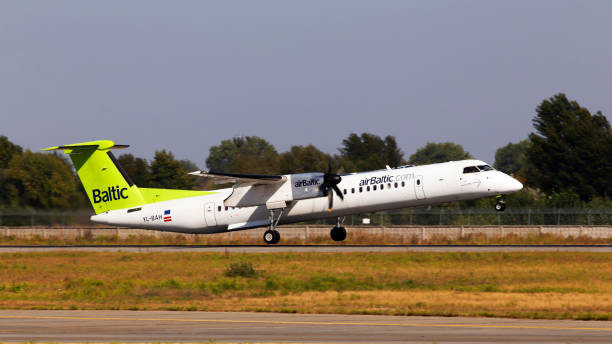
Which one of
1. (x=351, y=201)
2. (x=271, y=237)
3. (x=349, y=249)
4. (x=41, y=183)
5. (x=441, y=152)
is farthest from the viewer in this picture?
(x=441, y=152)

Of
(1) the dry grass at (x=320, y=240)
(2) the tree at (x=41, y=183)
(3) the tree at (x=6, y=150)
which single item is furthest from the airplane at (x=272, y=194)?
(3) the tree at (x=6, y=150)

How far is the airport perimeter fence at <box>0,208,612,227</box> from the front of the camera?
54.5 metres

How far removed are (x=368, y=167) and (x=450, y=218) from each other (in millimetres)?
23574

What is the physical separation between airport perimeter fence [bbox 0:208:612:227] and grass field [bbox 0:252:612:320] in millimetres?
10564

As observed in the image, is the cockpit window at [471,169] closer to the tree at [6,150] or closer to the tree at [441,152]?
the tree at [6,150]

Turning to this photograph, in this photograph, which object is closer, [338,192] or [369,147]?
[338,192]

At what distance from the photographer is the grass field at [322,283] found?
88.6 ft

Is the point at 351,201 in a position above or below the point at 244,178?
below

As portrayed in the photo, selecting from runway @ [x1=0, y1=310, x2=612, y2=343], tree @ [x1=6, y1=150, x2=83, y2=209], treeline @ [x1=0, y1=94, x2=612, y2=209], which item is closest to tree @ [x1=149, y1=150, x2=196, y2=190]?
treeline @ [x1=0, y1=94, x2=612, y2=209]

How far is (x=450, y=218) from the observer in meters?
56.9

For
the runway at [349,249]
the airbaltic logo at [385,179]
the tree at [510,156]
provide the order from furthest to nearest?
the tree at [510,156], the runway at [349,249], the airbaltic logo at [385,179]

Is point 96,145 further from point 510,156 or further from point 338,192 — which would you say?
point 510,156

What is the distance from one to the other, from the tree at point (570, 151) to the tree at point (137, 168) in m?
40.4

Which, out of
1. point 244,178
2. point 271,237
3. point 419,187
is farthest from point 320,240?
point 419,187
